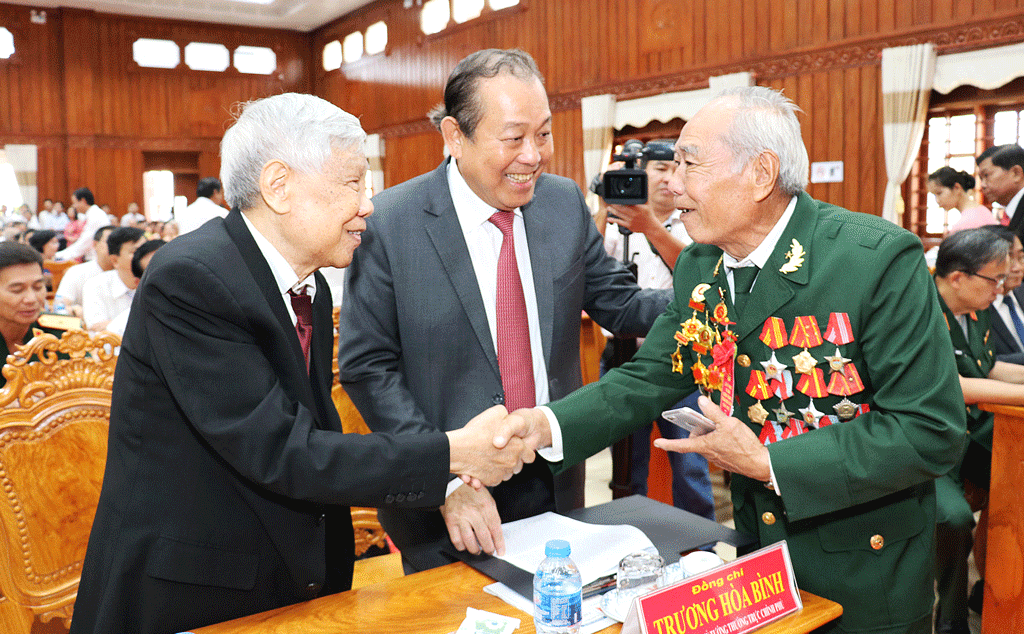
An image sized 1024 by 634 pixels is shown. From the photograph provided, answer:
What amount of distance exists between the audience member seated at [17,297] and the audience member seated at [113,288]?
1504 millimetres

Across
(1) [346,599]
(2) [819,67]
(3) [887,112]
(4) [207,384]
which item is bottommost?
(1) [346,599]

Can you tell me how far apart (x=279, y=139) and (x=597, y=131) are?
9.26 meters

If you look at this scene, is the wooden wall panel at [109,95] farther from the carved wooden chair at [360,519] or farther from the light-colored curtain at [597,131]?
the carved wooden chair at [360,519]

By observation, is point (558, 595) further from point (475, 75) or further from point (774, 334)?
point (475, 75)

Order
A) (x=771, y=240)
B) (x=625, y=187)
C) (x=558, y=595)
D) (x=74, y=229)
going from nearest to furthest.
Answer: (x=558, y=595)
(x=771, y=240)
(x=625, y=187)
(x=74, y=229)

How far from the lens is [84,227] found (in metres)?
12.5

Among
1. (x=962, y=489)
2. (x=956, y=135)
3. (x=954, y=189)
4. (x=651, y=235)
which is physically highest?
(x=956, y=135)

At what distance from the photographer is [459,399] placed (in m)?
1.88

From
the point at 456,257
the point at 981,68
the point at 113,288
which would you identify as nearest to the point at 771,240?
the point at 456,257

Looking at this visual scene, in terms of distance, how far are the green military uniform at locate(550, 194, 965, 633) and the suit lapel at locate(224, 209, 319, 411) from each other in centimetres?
81

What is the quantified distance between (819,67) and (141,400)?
26.9 ft

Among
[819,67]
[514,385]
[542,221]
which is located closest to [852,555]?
[514,385]

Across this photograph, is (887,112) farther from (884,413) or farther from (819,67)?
(884,413)

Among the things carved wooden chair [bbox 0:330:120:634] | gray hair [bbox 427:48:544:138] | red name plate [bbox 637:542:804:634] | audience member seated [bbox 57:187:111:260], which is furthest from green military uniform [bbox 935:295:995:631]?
audience member seated [bbox 57:187:111:260]
